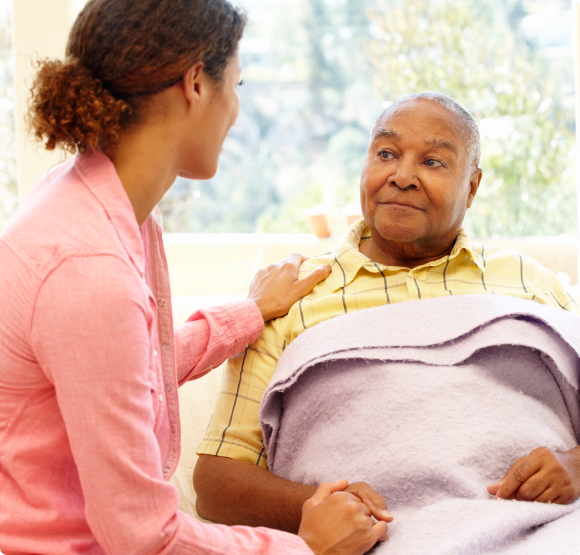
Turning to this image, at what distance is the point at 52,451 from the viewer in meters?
0.91

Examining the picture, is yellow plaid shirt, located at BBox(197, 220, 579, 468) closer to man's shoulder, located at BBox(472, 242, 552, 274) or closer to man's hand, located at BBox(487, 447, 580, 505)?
man's shoulder, located at BBox(472, 242, 552, 274)

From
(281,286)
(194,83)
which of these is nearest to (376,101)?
(281,286)

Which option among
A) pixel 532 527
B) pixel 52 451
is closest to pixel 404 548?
pixel 532 527

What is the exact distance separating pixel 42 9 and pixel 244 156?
293cm

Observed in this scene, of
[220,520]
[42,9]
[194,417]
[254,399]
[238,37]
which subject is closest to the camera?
[238,37]

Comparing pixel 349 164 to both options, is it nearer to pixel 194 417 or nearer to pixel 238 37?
pixel 194 417

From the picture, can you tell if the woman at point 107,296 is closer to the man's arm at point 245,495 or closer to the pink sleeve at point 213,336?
the man's arm at point 245,495

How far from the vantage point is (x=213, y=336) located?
4.67 feet

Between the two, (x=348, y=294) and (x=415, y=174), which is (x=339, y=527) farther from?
(x=415, y=174)

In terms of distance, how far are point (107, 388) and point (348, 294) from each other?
0.89 m

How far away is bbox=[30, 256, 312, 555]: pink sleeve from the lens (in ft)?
2.61

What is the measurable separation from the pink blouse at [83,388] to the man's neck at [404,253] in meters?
0.88

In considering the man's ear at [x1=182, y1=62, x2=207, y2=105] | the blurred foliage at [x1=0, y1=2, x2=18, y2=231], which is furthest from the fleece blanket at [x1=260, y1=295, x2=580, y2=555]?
the blurred foliage at [x1=0, y1=2, x2=18, y2=231]

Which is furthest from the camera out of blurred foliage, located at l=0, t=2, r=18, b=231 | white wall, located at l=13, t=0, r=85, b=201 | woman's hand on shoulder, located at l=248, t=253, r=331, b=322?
blurred foliage, located at l=0, t=2, r=18, b=231
